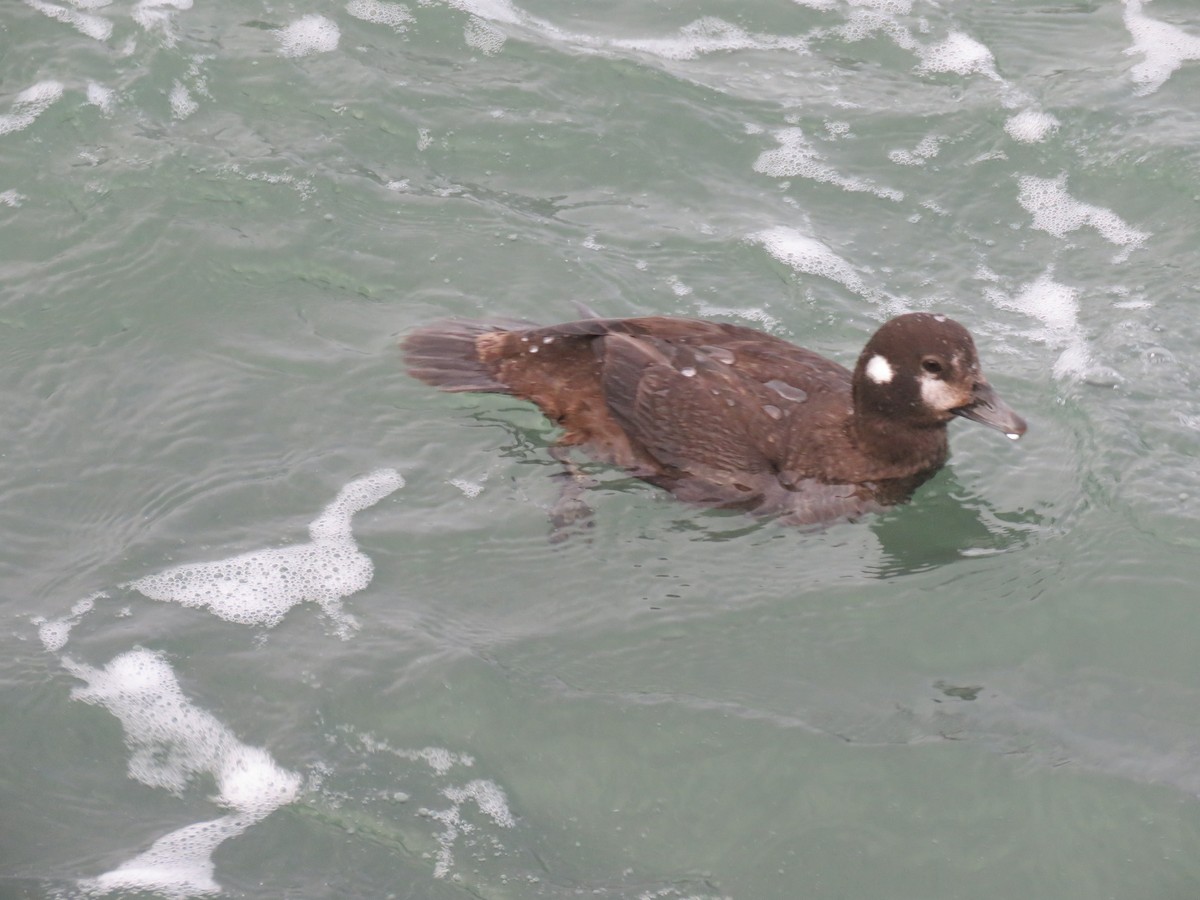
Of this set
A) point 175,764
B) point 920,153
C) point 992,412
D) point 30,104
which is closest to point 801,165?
point 920,153

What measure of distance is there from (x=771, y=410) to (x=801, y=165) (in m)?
2.21

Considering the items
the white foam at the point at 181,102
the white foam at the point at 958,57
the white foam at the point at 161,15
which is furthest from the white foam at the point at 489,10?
the white foam at the point at 958,57

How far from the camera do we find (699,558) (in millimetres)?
5406

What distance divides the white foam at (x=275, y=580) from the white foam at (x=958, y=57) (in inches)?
173

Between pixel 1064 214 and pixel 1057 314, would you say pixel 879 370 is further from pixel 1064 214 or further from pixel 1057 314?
pixel 1064 214

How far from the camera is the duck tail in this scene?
19.8ft

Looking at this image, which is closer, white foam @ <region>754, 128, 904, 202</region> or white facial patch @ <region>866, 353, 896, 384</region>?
white facial patch @ <region>866, 353, 896, 384</region>

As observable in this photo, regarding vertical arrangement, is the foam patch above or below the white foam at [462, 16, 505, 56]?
below

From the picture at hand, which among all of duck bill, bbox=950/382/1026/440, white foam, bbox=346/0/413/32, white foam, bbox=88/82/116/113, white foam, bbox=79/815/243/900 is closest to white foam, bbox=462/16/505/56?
white foam, bbox=346/0/413/32

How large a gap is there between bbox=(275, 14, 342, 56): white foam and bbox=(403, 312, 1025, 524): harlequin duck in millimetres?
2877

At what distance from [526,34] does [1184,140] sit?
11.4 ft

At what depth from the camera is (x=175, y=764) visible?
15.3ft

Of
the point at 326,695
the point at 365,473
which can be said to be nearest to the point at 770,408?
the point at 365,473

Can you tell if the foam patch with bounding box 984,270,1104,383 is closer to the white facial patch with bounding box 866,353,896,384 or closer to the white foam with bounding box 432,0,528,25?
the white facial patch with bounding box 866,353,896,384
